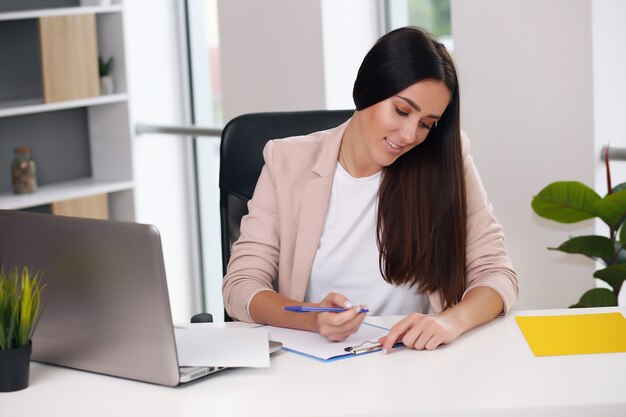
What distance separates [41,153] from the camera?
4.02 meters

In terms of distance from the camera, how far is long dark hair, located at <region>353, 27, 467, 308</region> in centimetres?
183

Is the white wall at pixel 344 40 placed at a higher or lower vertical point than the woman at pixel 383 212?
higher

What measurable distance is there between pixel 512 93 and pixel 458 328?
1.49 meters

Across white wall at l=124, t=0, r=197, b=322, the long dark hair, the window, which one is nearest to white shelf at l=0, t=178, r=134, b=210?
white wall at l=124, t=0, r=197, b=322

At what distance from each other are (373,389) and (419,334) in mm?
210

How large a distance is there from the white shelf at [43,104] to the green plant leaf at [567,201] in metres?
2.07

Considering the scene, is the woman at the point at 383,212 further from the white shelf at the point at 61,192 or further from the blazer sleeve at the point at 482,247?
the white shelf at the point at 61,192

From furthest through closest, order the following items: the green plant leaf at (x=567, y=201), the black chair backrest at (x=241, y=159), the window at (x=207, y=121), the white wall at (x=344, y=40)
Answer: the window at (x=207, y=121) < the white wall at (x=344, y=40) < the green plant leaf at (x=567, y=201) < the black chair backrest at (x=241, y=159)

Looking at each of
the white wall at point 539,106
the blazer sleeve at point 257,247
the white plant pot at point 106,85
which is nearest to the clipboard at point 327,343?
the blazer sleeve at point 257,247

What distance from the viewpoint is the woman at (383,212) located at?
1825 mm

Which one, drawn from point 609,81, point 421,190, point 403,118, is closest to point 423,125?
point 403,118

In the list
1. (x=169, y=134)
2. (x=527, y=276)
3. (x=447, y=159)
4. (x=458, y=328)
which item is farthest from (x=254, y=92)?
(x=458, y=328)

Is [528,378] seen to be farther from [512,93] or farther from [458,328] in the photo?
[512,93]

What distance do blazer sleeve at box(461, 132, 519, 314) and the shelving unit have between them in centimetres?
219
